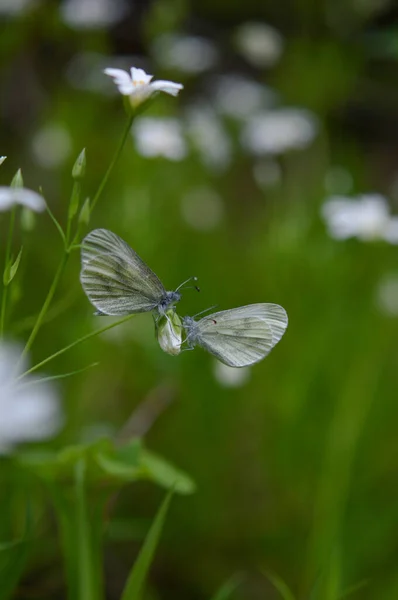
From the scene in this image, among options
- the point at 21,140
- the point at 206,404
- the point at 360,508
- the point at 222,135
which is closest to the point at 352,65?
the point at 222,135

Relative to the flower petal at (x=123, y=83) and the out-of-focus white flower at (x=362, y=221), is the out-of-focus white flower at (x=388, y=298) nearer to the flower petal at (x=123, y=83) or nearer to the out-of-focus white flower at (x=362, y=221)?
the out-of-focus white flower at (x=362, y=221)

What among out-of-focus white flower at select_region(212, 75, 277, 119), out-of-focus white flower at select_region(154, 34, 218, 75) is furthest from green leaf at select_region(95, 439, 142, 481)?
out-of-focus white flower at select_region(212, 75, 277, 119)

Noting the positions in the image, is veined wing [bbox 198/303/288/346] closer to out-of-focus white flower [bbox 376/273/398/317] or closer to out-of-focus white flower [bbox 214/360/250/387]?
out-of-focus white flower [bbox 214/360/250/387]

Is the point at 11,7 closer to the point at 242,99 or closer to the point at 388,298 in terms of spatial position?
the point at 242,99

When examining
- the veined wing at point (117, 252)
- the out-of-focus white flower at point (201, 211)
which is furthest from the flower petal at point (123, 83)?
the out-of-focus white flower at point (201, 211)

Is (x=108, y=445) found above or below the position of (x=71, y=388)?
above

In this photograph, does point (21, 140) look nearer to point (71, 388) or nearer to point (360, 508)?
point (71, 388)
